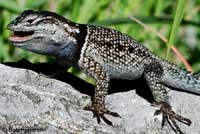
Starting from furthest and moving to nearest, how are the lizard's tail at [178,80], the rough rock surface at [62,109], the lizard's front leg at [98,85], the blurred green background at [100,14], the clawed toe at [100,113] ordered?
the blurred green background at [100,14]
the lizard's tail at [178,80]
the lizard's front leg at [98,85]
the clawed toe at [100,113]
the rough rock surface at [62,109]

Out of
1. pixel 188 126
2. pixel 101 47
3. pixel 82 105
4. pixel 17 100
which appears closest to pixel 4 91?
pixel 17 100

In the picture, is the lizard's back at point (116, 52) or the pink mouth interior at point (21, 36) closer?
the pink mouth interior at point (21, 36)

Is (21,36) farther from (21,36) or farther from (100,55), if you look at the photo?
(100,55)

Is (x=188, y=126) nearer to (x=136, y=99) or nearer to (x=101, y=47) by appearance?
(x=136, y=99)

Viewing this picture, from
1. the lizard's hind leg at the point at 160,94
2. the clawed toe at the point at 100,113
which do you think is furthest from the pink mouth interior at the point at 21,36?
the lizard's hind leg at the point at 160,94

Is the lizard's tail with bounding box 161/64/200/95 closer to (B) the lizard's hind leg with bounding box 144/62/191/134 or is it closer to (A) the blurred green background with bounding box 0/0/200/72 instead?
(B) the lizard's hind leg with bounding box 144/62/191/134

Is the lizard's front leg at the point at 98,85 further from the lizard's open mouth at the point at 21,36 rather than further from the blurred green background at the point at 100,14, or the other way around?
the blurred green background at the point at 100,14

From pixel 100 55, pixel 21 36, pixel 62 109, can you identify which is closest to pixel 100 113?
pixel 62 109
